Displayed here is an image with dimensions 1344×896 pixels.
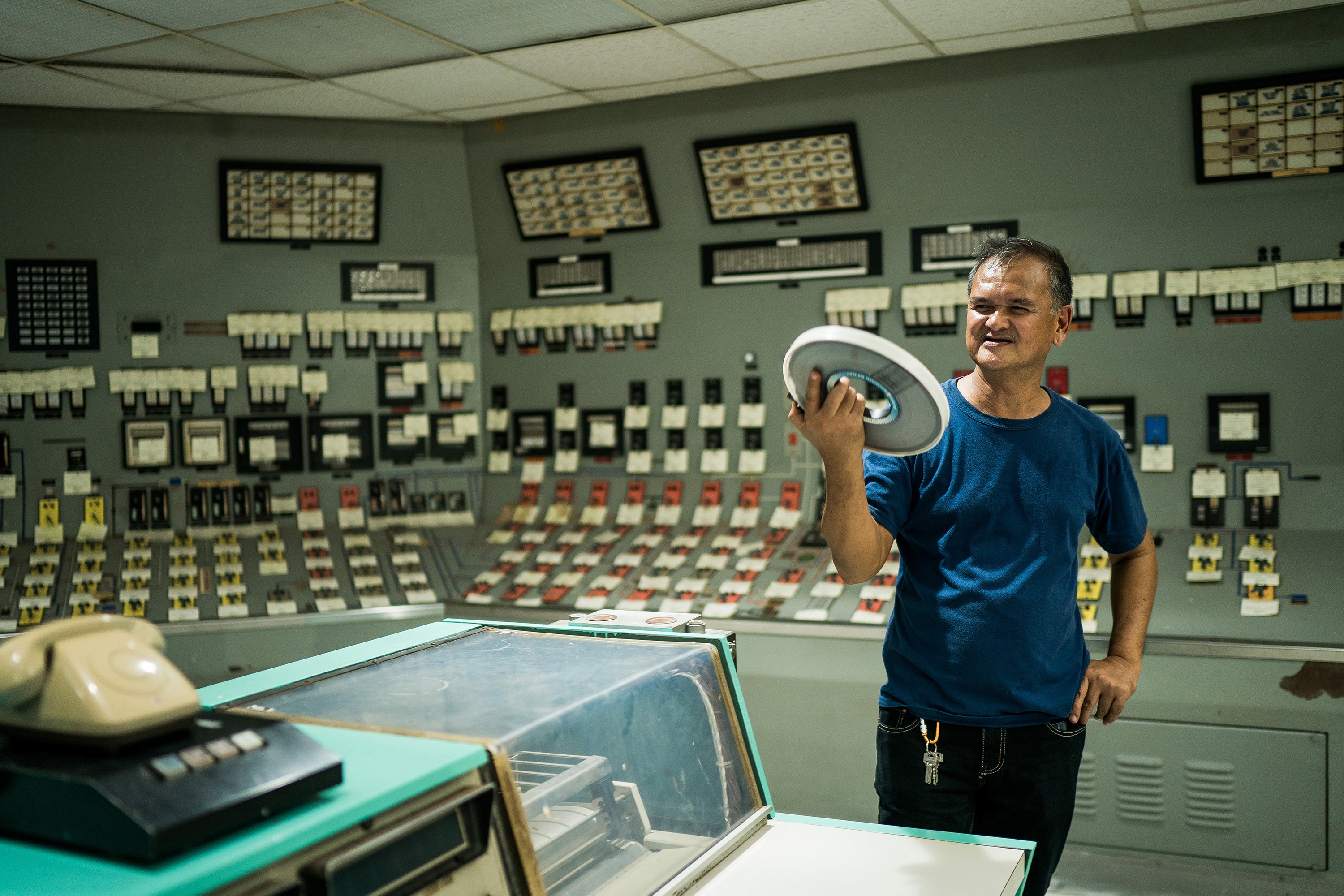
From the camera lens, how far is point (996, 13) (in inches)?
123

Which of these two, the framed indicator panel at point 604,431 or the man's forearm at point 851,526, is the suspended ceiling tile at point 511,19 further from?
the man's forearm at point 851,526

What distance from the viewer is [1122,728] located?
3.01m

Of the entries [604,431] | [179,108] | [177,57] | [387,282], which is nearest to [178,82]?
[177,57]

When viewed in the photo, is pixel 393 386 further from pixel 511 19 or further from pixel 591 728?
pixel 591 728

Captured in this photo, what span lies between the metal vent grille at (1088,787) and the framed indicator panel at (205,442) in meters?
3.44

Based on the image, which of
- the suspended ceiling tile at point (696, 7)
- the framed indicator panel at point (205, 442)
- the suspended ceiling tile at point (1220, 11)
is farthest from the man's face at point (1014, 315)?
the framed indicator panel at point (205, 442)

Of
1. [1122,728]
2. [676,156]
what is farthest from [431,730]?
[676,156]

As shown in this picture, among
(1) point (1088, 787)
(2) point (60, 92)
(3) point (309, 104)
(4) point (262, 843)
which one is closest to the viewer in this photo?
(4) point (262, 843)

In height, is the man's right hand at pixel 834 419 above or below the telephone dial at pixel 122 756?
above

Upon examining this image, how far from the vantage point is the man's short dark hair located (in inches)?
66.5

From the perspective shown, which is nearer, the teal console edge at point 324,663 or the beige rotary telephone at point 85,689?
the beige rotary telephone at point 85,689

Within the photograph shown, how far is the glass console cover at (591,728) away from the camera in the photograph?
1264 millimetres

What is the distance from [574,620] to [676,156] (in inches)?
109

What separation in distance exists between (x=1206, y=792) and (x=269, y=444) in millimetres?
3645
